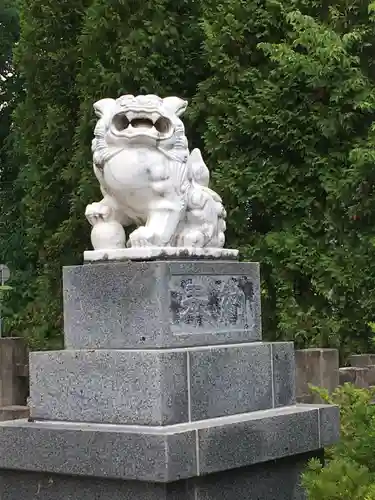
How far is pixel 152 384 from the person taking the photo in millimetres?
5816

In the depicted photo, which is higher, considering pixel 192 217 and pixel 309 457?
pixel 192 217

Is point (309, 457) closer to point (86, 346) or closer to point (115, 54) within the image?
point (86, 346)

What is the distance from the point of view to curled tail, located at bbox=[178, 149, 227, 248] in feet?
21.1

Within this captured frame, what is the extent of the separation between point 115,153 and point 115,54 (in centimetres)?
600

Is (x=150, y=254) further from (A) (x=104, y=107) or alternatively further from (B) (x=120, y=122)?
(A) (x=104, y=107)

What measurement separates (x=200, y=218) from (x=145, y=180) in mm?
462

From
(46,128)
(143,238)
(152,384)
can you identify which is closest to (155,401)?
(152,384)

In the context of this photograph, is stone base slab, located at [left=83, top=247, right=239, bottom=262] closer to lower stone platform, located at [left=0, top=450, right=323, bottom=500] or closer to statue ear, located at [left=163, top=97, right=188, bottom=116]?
statue ear, located at [left=163, top=97, right=188, bottom=116]

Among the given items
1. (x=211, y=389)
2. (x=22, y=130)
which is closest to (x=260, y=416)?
(x=211, y=389)

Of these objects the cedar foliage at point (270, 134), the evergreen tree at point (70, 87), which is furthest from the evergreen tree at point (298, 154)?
the evergreen tree at point (70, 87)

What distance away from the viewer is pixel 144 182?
6.27 meters

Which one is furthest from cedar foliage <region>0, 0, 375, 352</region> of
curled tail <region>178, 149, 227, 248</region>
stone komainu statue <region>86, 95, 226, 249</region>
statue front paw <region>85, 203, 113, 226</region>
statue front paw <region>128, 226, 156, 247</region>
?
statue front paw <region>128, 226, 156, 247</region>

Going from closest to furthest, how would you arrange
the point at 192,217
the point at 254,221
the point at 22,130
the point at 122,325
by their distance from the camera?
the point at 122,325 → the point at 192,217 → the point at 254,221 → the point at 22,130

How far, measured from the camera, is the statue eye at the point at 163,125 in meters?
6.38
